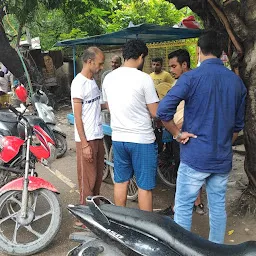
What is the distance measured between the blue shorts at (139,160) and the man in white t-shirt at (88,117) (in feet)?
1.15

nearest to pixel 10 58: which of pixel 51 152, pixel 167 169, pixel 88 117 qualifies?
pixel 167 169

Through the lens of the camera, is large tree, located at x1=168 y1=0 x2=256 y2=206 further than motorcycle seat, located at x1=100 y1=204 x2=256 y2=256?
Yes

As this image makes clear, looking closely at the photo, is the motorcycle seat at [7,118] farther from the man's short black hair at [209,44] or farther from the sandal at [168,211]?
the man's short black hair at [209,44]

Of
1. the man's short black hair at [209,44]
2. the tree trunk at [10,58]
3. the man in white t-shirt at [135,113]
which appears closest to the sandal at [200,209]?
the man in white t-shirt at [135,113]

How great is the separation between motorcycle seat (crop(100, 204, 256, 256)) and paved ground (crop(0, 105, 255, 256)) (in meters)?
1.72

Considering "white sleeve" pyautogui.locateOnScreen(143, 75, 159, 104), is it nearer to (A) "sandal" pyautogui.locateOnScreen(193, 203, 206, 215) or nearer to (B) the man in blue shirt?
(B) the man in blue shirt

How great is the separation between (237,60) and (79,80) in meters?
1.60

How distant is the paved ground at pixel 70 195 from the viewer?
3.33 meters

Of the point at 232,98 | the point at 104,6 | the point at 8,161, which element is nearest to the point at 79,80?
the point at 8,161

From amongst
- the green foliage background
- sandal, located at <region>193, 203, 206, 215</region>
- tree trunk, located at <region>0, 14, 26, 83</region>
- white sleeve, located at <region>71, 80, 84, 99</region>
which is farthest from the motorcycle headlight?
tree trunk, located at <region>0, 14, 26, 83</region>

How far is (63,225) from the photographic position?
366 centimetres

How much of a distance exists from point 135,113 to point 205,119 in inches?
29.2

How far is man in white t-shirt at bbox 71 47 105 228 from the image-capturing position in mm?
3332

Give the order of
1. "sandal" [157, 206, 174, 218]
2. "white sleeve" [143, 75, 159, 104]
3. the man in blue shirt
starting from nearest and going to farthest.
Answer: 1. the man in blue shirt
2. "white sleeve" [143, 75, 159, 104]
3. "sandal" [157, 206, 174, 218]
